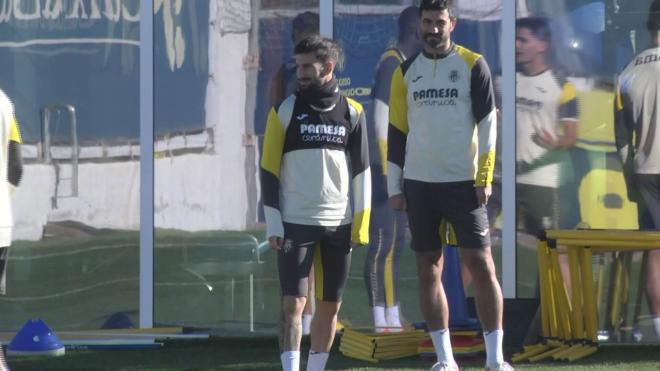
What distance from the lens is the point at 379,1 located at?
7359 millimetres

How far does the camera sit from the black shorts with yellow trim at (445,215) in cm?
575

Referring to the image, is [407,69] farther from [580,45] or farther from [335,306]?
[580,45]

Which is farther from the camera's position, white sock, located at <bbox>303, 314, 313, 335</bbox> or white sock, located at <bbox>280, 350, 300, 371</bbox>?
white sock, located at <bbox>303, 314, 313, 335</bbox>

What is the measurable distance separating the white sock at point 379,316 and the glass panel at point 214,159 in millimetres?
572

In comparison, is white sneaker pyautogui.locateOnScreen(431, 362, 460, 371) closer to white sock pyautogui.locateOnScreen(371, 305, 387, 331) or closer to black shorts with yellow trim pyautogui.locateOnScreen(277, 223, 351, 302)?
black shorts with yellow trim pyautogui.locateOnScreen(277, 223, 351, 302)

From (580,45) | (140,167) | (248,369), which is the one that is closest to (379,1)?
(580,45)

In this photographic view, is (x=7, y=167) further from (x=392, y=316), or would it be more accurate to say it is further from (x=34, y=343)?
(x=392, y=316)

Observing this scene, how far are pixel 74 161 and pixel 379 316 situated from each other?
198cm

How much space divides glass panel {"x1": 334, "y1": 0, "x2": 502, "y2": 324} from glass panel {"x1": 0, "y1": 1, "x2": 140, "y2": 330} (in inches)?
48.5

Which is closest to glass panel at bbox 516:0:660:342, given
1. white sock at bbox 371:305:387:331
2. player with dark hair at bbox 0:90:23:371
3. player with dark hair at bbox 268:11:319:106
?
white sock at bbox 371:305:387:331

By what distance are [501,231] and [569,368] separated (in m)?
1.18

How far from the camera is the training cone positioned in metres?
6.86

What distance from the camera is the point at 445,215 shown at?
5.81 metres

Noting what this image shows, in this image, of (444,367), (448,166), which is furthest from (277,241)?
(444,367)
